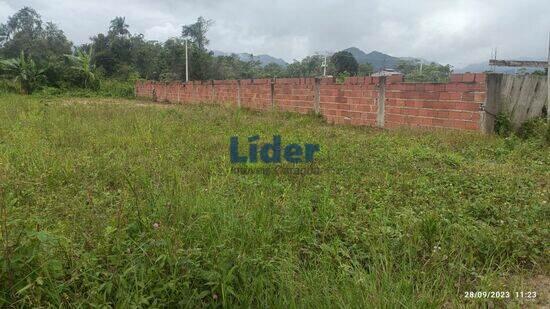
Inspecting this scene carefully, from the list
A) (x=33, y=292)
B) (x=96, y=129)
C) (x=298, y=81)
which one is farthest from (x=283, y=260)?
(x=298, y=81)

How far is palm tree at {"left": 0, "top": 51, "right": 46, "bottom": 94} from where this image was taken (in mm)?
17375

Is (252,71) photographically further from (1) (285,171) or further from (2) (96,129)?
(1) (285,171)

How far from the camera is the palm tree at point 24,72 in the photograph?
17375mm

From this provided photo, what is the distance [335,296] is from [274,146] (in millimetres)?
3338

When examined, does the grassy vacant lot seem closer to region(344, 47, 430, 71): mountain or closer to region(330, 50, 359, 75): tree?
region(344, 47, 430, 71): mountain

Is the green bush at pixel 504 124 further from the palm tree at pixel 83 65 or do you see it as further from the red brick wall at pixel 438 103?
the palm tree at pixel 83 65

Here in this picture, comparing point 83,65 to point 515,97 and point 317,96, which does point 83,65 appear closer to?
point 317,96

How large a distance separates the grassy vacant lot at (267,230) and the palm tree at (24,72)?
54.0 ft

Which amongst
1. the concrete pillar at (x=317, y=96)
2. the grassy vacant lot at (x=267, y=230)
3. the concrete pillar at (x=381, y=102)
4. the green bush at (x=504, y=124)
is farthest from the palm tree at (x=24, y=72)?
the green bush at (x=504, y=124)

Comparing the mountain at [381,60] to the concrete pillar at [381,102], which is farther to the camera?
the mountain at [381,60]

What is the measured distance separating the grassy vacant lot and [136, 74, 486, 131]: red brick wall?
1.64 m

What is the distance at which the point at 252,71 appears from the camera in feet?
115

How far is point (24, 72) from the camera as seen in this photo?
17.4 m

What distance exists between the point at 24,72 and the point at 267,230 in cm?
1976
